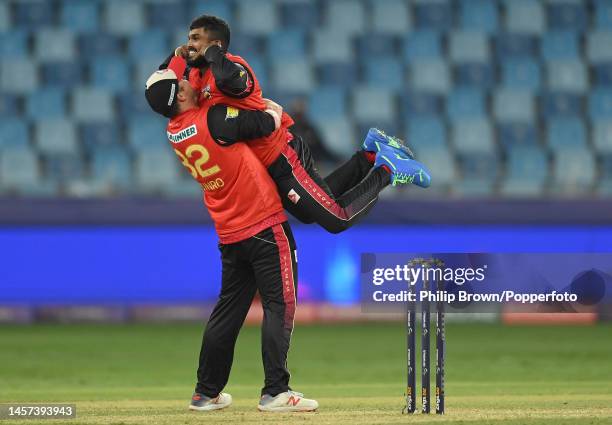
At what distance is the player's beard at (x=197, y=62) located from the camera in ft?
23.0

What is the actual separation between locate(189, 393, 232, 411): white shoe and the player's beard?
1782 millimetres

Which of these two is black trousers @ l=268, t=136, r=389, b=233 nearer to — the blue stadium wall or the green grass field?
the green grass field

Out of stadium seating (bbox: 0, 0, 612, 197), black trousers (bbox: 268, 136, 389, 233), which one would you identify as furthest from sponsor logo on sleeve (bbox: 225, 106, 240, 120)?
stadium seating (bbox: 0, 0, 612, 197)

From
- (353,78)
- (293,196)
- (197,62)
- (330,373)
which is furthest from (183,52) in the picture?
(353,78)

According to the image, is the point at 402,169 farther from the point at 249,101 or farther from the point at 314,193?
the point at 249,101

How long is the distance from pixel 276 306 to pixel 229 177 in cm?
73

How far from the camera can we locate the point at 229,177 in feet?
22.7

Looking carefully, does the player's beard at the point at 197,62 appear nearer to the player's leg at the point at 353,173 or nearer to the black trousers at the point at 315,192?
the black trousers at the point at 315,192

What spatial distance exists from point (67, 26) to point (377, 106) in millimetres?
3806

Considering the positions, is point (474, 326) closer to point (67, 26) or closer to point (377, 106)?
point (377, 106)

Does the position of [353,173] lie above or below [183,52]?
below

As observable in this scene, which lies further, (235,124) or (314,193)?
(314,193)

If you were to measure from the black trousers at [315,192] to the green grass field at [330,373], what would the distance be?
1.04 m

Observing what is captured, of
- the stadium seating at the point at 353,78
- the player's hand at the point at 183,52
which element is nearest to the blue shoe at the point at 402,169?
the player's hand at the point at 183,52
